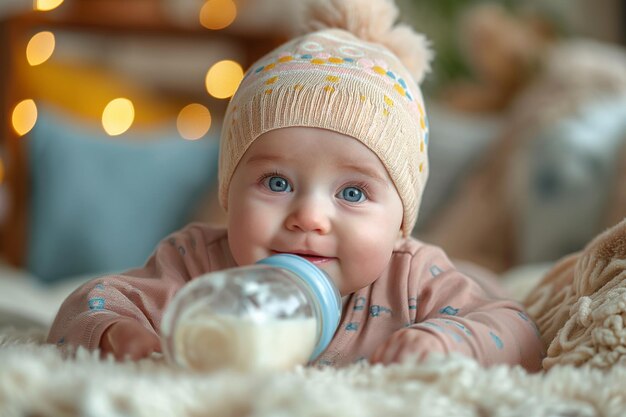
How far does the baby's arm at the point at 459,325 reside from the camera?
2.71 feet

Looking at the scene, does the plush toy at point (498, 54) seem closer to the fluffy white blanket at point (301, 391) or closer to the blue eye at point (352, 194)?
the blue eye at point (352, 194)

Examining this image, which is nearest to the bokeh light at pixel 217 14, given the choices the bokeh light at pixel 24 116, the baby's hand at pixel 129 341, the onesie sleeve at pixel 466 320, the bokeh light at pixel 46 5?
the bokeh light at pixel 46 5

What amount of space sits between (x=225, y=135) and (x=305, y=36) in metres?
0.18

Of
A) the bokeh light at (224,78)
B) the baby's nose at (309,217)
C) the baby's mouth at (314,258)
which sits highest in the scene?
the bokeh light at (224,78)

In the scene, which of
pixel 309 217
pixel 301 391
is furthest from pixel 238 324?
pixel 309 217

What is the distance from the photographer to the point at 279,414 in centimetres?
59

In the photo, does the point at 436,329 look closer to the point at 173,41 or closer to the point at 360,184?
the point at 360,184

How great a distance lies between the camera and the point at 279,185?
98cm

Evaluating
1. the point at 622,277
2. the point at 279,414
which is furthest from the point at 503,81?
the point at 279,414

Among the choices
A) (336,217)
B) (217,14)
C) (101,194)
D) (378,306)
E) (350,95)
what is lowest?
(101,194)

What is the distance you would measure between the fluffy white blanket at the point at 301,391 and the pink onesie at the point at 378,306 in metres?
0.12

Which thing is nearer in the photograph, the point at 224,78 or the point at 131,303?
the point at 131,303

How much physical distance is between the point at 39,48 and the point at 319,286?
2404mm

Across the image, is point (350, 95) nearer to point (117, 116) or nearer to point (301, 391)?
point (301, 391)
